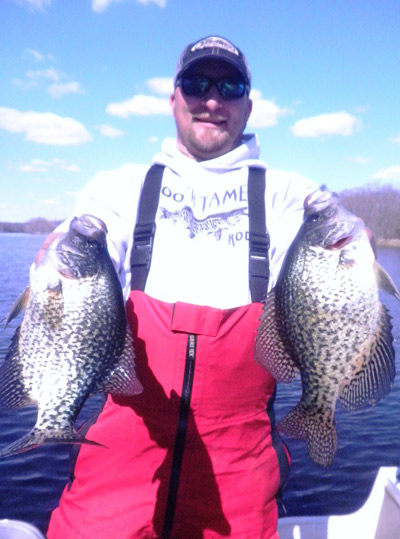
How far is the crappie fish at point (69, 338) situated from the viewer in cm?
258

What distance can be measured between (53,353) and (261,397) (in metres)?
1.40

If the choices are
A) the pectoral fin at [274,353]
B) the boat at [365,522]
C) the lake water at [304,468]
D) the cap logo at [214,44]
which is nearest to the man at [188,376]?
the pectoral fin at [274,353]

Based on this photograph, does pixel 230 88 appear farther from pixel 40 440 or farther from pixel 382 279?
pixel 40 440

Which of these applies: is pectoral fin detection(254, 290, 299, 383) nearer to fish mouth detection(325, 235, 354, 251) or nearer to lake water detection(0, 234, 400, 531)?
fish mouth detection(325, 235, 354, 251)

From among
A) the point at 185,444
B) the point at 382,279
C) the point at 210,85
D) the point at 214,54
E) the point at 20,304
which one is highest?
the point at 214,54

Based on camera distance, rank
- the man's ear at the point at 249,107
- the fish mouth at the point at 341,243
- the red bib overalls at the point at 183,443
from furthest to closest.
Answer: the man's ear at the point at 249,107, the red bib overalls at the point at 183,443, the fish mouth at the point at 341,243

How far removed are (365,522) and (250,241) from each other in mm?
3397

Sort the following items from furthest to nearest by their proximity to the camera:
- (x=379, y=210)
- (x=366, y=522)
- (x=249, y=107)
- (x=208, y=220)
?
1. (x=379, y=210)
2. (x=366, y=522)
3. (x=249, y=107)
4. (x=208, y=220)

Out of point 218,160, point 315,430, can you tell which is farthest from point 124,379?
point 218,160

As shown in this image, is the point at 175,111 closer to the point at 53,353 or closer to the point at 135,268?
the point at 135,268

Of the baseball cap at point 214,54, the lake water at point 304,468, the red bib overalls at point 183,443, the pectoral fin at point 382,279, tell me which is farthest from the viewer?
the lake water at point 304,468

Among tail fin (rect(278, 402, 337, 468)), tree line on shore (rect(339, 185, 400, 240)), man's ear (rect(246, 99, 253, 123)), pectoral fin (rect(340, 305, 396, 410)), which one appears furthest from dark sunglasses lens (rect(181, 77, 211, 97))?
tree line on shore (rect(339, 185, 400, 240))

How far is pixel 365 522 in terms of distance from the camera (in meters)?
4.85

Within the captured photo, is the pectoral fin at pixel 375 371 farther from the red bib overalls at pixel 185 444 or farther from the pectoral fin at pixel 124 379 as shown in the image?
the pectoral fin at pixel 124 379
